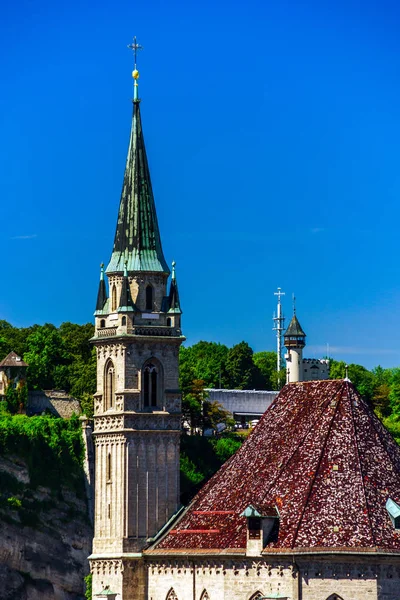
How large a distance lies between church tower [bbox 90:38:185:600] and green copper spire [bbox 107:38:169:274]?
47 mm

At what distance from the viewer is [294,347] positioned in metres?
149

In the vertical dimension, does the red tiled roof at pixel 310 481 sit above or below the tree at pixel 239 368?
below

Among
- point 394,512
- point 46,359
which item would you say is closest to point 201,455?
point 46,359

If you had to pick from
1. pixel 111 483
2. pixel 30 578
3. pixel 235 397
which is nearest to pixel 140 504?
pixel 111 483

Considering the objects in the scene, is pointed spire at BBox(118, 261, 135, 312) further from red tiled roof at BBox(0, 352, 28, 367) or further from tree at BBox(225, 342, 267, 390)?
tree at BBox(225, 342, 267, 390)

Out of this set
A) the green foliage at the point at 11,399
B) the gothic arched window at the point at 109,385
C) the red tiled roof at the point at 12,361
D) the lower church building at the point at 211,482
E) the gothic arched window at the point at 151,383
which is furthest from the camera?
the green foliage at the point at 11,399

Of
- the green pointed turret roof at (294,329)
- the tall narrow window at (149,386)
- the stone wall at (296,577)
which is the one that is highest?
the green pointed turret roof at (294,329)

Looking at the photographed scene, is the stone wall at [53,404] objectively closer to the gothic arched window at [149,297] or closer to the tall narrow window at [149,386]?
the tall narrow window at [149,386]

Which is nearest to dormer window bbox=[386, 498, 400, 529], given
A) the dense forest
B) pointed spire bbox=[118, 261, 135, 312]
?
pointed spire bbox=[118, 261, 135, 312]

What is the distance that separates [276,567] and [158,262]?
1736cm

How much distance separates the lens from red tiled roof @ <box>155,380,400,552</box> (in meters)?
79.0

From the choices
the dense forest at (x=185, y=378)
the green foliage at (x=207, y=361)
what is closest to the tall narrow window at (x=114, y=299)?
the dense forest at (x=185, y=378)

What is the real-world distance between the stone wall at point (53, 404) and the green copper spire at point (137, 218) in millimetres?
45709

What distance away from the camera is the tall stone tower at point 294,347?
14888cm
